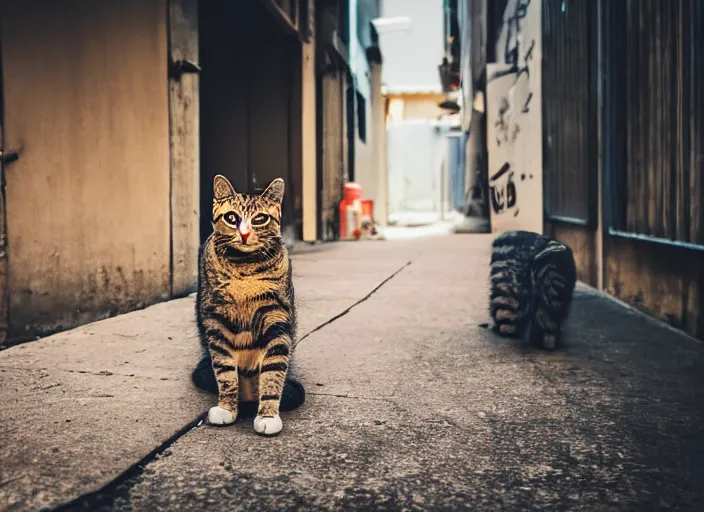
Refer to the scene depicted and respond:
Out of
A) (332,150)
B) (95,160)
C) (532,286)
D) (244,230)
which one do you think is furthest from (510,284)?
(332,150)

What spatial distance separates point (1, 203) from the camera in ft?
A: 13.9

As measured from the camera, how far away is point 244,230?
2076mm

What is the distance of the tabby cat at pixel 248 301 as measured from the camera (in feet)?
7.00

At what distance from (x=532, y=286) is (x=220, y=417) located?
1898 mm

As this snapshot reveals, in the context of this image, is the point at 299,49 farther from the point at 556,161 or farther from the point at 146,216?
the point at 146,216

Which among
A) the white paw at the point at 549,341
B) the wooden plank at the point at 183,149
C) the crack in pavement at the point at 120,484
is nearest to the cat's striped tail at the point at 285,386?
the crack in pavement at the point at 120,484

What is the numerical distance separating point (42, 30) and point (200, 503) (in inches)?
147

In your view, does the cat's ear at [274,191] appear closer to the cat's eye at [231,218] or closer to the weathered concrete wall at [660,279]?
the cat's eye at [231,218]

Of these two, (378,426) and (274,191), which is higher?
→ (274,191)

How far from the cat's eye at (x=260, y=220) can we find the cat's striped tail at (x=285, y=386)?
64 centimetres

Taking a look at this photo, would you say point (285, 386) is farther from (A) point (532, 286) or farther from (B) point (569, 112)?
(B) point (569, 112)

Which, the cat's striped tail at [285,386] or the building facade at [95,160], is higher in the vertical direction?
the building facade at [95,160]

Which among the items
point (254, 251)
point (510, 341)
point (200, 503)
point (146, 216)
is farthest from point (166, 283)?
point (200, 503)

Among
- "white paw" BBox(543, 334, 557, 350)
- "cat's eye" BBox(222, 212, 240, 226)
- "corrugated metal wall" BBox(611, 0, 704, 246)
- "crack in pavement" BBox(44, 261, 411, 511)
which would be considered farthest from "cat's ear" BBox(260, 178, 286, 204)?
"corrugated metal wall" BBox(611, 0, 704, 246)
